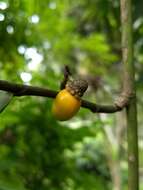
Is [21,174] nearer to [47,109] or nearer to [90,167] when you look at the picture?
[47,109]

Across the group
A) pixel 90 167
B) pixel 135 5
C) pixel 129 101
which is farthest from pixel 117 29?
pixel 90 167

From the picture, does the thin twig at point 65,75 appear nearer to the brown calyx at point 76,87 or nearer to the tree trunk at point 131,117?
the brown calyx at point 76,87

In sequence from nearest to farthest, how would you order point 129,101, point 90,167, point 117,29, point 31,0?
point 129,101
point 31,0
point 117,29
point 90,167

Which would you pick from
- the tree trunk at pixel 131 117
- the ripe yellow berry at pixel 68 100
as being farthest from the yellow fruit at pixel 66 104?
the tree trunk at pixel 131 117

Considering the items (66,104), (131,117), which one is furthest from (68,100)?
(131,117)

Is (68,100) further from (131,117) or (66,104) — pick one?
(131,117)

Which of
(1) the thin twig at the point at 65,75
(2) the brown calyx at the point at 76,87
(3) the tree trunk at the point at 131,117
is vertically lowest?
(3) the tree trunk at the point at 131,117

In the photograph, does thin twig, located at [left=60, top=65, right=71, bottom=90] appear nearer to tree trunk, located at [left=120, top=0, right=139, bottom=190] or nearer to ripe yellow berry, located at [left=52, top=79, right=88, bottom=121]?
ripe yellow berry, located at [left=52, top=79, right=88, bottom=121]

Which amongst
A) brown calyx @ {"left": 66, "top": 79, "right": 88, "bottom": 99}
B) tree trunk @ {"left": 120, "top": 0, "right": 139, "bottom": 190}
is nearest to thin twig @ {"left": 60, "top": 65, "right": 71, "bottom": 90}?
brown calyx @ {"left": 66, "top": 79, "right": 88, "bottom": 99}
